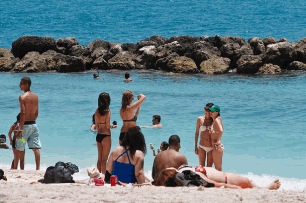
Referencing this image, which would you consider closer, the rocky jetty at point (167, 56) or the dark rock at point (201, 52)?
the rocky jetty at point (167, 56)

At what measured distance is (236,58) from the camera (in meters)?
25.3

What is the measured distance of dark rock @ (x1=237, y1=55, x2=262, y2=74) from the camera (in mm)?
23562

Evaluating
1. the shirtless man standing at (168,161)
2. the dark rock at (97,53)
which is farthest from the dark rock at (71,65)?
the shirtless man standing at (168,161)

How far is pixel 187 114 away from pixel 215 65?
11.6 metres

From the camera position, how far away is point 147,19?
2899 inches

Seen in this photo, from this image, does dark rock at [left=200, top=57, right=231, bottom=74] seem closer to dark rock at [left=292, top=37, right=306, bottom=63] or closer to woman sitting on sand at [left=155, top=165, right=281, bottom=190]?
dark rock at [left=292, top=37, right=306, bottom=63]

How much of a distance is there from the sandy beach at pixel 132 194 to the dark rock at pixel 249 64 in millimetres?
20046

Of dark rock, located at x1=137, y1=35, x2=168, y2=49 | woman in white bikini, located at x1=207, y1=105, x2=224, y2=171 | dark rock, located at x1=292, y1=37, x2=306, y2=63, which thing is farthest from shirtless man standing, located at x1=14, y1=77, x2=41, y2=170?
dark rock, located at x1=137, y1=35, x2=168, y2=49

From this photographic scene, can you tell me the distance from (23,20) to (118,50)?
2350 inches

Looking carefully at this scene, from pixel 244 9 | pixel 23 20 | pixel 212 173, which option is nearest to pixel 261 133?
pixel 212 173

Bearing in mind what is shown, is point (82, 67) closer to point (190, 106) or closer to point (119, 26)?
point (190, 106)

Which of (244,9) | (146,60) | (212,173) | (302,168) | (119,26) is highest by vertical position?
(244,9)

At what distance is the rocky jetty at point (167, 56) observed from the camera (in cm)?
2419

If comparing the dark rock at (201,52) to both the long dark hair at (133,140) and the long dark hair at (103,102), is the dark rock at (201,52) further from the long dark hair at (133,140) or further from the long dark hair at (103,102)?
the long dark hair at (133,140)
